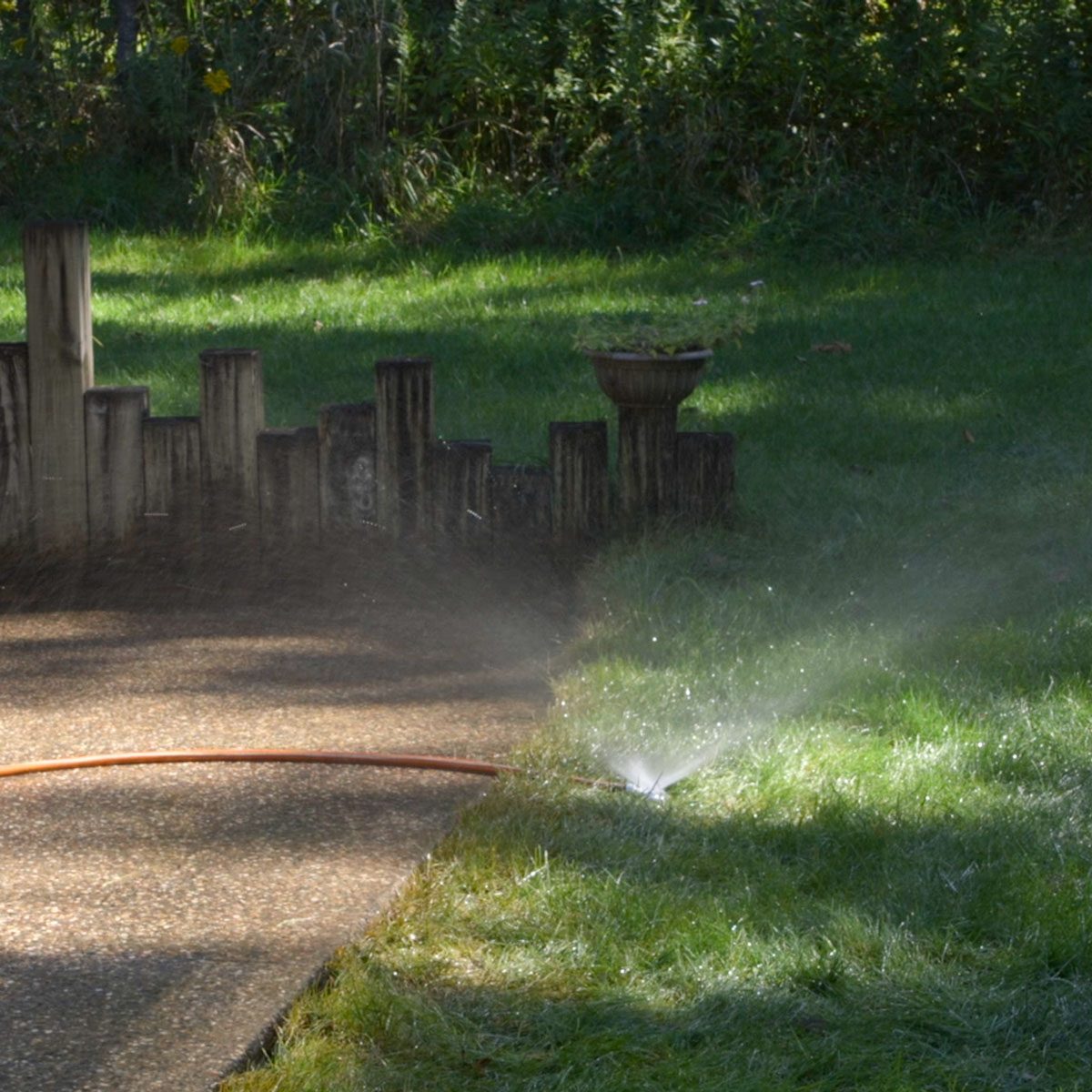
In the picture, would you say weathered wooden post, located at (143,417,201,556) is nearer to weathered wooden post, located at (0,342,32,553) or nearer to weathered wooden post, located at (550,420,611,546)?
weathered wooden post, located at (0,342,32,553)

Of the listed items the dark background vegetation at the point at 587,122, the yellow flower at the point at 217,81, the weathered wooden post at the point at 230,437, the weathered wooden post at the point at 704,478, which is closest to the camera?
the weathered wooden post at the point at 230,437

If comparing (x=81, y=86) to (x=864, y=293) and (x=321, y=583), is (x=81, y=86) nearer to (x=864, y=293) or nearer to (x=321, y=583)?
(x=864, y=293)

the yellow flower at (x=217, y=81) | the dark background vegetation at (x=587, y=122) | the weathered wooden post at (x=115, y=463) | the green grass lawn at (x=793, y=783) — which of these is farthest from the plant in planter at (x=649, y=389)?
the yellow flower at (x=217, y=81)

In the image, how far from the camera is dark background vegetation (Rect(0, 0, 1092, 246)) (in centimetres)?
948

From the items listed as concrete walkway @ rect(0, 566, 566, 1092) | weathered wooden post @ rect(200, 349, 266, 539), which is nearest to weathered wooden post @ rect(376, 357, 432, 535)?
concrete walkway @ rect(0, 566, 566, 1092)

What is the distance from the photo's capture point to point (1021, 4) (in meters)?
9.66

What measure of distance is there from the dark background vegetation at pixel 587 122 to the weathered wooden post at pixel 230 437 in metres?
4.87

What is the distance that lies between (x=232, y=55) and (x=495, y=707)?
7.16m

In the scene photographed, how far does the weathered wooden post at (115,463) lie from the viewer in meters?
4.77

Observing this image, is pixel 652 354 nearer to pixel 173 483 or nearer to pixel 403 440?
pixel 403 440

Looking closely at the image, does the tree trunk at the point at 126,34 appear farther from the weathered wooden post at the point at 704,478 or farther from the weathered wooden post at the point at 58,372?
the weathered wooden post at the point at 704,478

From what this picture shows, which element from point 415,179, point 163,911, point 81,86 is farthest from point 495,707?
point 81,86

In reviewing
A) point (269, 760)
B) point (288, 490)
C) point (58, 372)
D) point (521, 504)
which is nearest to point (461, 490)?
point (521, 504)

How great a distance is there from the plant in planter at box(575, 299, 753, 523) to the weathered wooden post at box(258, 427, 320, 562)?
0.86m
